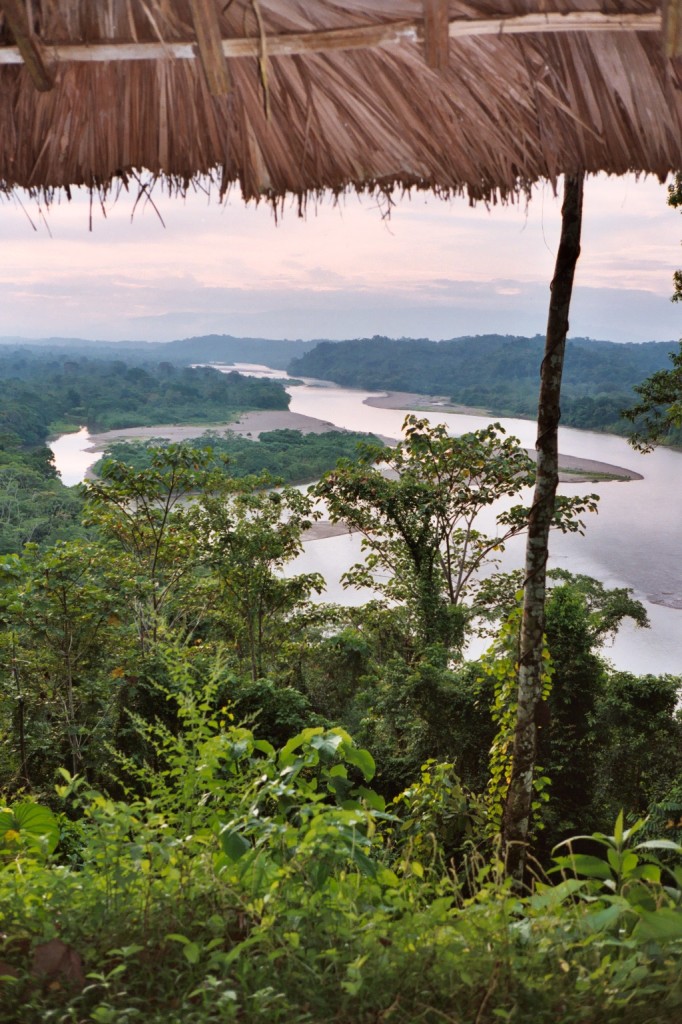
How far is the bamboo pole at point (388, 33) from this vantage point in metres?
1.18

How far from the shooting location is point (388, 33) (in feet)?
3.91

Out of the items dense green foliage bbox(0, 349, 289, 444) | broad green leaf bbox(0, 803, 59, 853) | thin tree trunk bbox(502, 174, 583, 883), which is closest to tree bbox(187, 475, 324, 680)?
thin tree trunk bbox(502, 174, 583, 883)

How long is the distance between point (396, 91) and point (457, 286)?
13.6 metres

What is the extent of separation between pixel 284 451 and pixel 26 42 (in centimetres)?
1696

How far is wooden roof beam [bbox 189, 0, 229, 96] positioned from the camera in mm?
1121

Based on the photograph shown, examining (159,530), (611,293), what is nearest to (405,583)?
(159,530)

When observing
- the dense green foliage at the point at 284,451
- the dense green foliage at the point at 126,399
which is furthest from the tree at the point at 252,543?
→ the dense green foliage at the point at 126,399

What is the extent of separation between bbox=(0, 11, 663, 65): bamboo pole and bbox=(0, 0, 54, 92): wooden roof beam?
0.06 feet

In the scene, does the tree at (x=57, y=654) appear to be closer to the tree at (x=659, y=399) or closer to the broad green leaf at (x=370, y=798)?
the tree at (x=659, y=399)

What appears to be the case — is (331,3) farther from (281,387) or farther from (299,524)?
(281,387)

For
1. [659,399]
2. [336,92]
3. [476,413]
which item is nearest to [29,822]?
[336,92]

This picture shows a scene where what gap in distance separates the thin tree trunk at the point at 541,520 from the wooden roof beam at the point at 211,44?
48.5 inches

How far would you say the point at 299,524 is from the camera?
29.7ft

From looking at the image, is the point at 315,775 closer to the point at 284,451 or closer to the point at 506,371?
the point at 284,451
